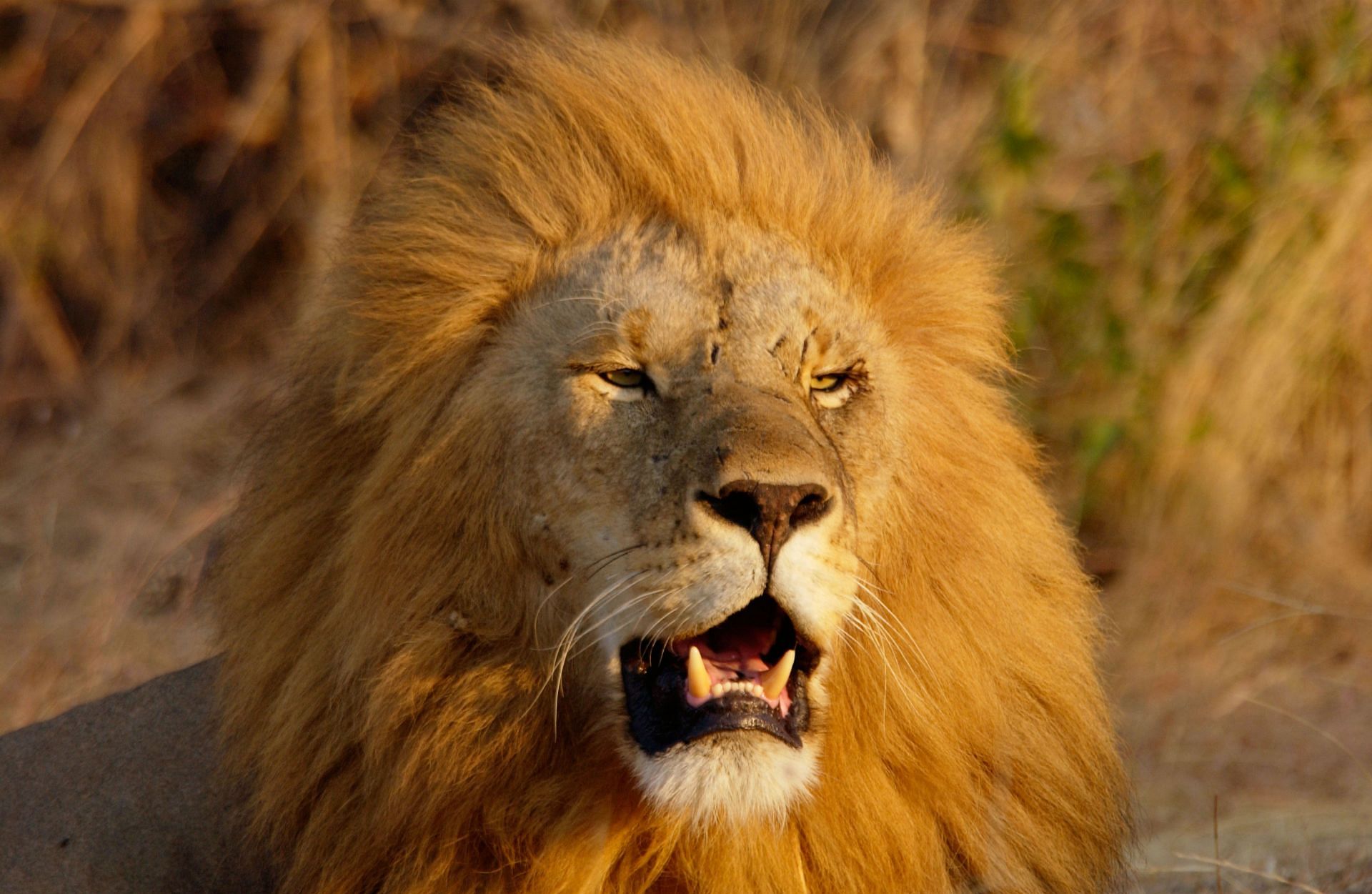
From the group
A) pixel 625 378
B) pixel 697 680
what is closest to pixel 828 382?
pixel 625 378

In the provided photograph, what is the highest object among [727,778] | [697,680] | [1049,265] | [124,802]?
[1049,265]

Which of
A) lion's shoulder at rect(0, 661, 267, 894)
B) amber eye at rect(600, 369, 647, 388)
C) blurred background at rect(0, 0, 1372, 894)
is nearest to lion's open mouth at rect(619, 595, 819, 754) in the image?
amber eye at rect(600, 369, 647, 388)

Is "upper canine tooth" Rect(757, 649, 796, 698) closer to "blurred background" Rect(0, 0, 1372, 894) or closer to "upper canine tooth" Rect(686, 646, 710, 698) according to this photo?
"upper canine tooth" Rect(686, 646, 710, 698)

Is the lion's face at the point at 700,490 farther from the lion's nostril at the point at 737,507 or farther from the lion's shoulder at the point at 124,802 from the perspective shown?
Answer: the lion's shoulder at the point at 124,802

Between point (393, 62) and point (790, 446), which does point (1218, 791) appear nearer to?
point (790, 446)

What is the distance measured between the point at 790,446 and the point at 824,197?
2.00 feet

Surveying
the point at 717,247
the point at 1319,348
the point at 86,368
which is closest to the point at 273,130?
the point at 86,368

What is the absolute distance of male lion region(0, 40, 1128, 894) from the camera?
2.29m

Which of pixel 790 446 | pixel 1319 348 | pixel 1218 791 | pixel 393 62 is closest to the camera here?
pixel 790 446

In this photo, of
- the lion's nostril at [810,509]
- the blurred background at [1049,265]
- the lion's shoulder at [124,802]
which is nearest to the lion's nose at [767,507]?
the lion's nostril at [810,509]

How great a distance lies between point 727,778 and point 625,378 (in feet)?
2.06

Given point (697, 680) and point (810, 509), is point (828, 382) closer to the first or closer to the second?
point (810, 509)

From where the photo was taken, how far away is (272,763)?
2.51 metres

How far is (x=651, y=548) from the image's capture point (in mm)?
2254
